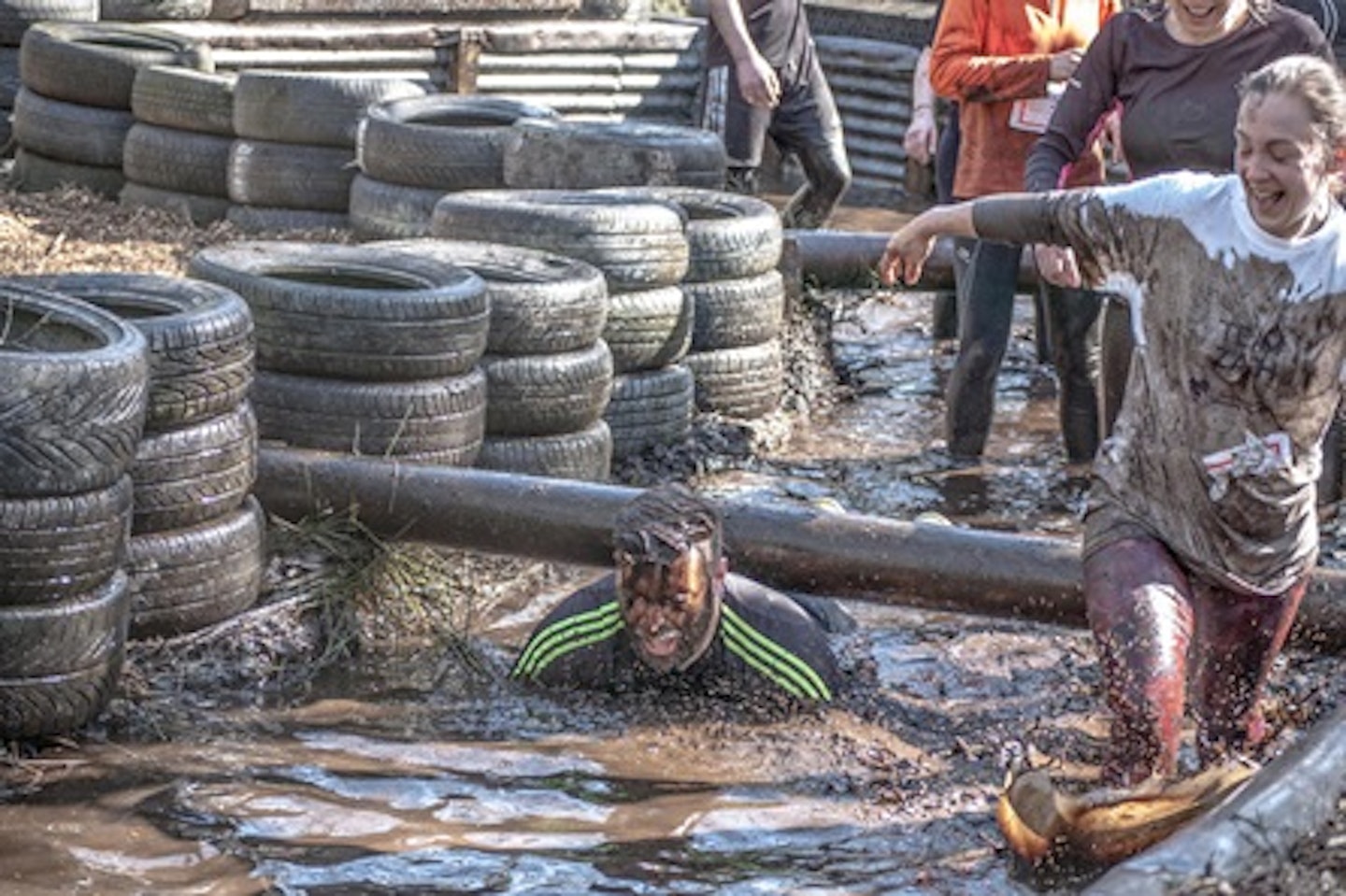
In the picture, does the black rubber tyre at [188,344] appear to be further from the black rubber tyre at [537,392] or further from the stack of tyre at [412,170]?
the stack of tyre at [412,170]

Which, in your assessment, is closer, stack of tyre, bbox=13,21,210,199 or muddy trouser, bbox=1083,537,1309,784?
muddy trouser, bbox=1083,537,1309,784

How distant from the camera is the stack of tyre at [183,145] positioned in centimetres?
1352

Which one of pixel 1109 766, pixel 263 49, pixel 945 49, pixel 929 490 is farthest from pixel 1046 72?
pixel 263 49

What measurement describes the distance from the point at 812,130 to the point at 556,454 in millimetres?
5443

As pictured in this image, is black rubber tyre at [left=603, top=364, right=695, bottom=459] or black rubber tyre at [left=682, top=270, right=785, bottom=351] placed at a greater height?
black rubber tyre at [left=682, top=270, right=785, bottom=351]

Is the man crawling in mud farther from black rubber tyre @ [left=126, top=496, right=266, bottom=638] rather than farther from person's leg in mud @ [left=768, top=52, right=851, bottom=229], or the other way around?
person's leg in mud @ [left=768, top=52, right=851, bottom=229]

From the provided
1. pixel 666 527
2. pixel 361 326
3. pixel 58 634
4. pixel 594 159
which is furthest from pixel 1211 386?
pixel 594 159

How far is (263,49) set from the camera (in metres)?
16.8

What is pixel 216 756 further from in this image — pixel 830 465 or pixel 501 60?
pixel 501 60

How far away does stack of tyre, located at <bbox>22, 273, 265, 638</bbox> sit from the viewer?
7363mm

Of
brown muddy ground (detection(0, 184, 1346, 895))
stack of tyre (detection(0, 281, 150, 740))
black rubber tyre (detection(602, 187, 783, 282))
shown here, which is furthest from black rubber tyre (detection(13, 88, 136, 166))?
stack of tyre (detection(0, 281, 150, 740))

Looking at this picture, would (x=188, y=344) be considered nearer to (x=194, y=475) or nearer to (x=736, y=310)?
(x=194, y=475)

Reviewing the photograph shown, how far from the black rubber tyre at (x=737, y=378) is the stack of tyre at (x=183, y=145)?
3375 millimetres

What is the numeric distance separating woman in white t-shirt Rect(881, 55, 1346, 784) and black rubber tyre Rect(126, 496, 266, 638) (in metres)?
2.40
